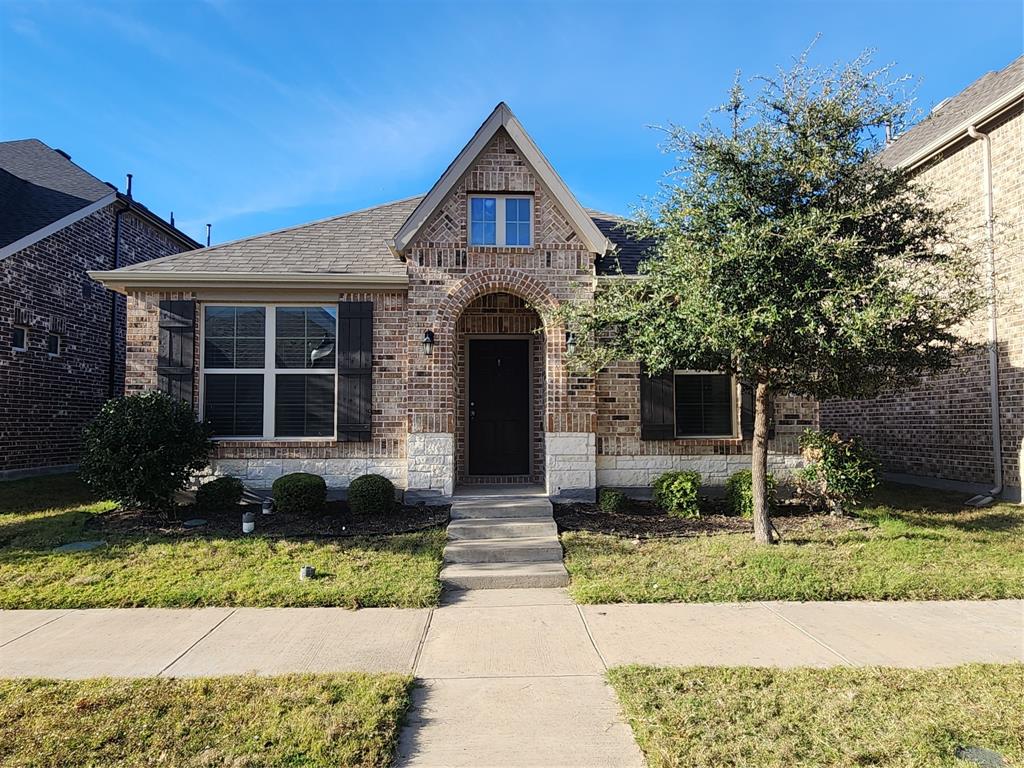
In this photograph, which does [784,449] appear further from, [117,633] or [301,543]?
[117,633]

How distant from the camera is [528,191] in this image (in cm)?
862

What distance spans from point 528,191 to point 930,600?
669 centimetres

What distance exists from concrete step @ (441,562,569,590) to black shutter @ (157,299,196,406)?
5.16m

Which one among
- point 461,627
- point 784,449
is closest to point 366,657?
point 461,627

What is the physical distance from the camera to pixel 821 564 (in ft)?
19.9

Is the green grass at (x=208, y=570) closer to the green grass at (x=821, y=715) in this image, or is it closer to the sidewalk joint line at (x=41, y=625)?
the sidewalk joint line at (x=41, y=625)

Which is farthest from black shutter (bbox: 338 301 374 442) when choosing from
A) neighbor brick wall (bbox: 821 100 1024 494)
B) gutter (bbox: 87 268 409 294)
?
neighbor brick wall (bbox: 821 100 1024 494)

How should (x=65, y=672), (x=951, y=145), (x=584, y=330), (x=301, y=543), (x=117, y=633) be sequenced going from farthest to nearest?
(x=951, y=145)
(x=584, y=330)
(x=301, y=543)
(x=117, y=633)
(x=65, y=672)

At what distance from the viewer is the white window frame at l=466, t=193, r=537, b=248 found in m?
8.66

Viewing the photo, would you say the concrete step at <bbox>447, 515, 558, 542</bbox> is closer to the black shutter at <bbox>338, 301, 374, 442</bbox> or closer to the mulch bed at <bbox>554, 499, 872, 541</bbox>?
the mulch bed at <bbox>554, 499, 872, 541</bbox>

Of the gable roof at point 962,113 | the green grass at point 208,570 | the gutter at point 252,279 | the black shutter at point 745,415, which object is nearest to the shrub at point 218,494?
the green grass at point 208,570

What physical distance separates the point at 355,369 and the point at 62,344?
7327 mm

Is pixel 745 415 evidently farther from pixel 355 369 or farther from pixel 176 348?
pixel 176 348

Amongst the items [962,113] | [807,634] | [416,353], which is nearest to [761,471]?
[807,634]
